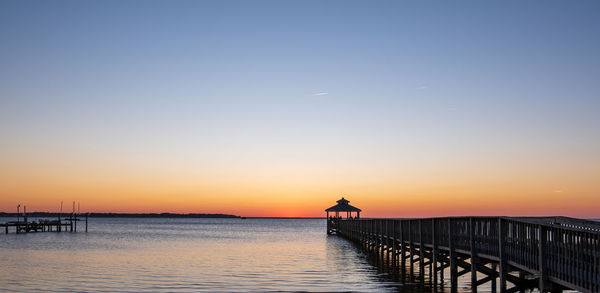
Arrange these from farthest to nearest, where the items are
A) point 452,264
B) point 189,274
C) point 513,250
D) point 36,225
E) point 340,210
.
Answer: point 36,225, point 340,210, point 189,274, point 452,264, point 513,250

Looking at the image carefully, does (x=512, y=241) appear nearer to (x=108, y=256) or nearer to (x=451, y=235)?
(x=451, y=235)

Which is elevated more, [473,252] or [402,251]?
[473,252]

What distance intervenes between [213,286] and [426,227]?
8175 millimetres

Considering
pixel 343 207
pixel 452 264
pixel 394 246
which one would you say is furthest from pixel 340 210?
pixel 452 264

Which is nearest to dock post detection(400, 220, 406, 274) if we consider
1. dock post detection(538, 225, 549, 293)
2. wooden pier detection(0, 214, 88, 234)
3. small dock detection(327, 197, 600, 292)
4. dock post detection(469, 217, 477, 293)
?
small dock detection(327, 197, 600, 292)

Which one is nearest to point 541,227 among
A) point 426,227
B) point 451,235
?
point 451,235

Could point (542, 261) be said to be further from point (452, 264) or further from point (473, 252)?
point (452, 264)

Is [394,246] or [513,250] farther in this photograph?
[394,246]

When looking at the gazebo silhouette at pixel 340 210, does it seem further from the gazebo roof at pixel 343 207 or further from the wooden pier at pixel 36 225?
the wooden pier at pixel 36 225

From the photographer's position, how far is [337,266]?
28109 mm

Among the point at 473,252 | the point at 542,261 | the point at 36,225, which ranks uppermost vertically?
the point at 542,261

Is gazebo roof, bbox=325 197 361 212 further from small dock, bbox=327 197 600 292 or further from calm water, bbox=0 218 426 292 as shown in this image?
small dock, bbox=327 197 600 292

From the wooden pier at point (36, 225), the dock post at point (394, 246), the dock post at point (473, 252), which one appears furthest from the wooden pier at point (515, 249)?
the wooden pier at point (36, 225)

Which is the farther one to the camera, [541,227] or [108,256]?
[108,256]
